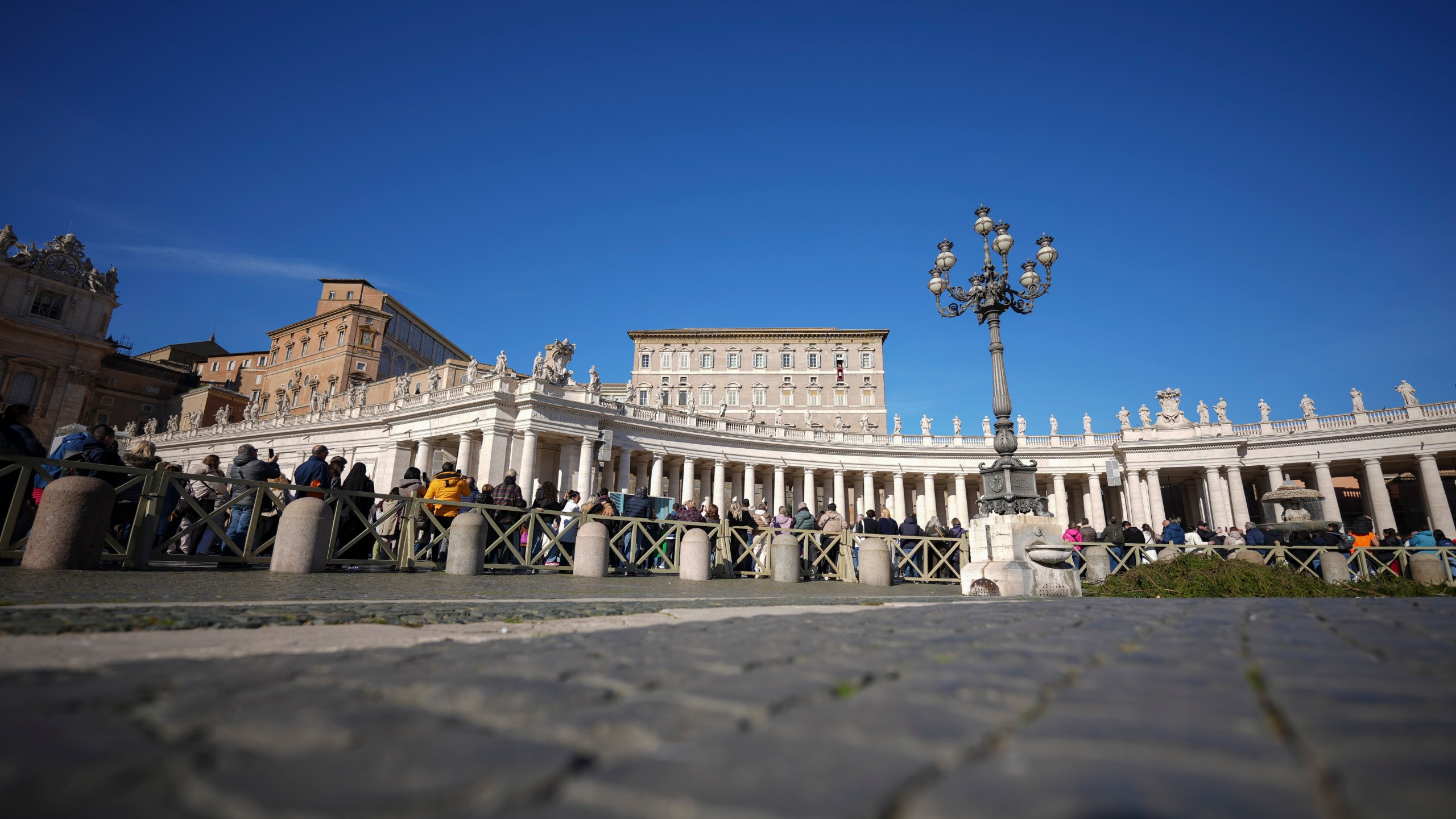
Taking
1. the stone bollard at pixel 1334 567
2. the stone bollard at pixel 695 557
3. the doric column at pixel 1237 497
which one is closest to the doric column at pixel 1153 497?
the doric column at pixel 1237 497

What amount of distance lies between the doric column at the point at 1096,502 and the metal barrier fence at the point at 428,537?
2877 cm

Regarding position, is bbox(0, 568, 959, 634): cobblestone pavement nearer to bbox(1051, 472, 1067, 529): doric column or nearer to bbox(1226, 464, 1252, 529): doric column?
bbox(1051, 472, 1067, 529): doric column

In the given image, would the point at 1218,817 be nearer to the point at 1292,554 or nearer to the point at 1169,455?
the point at 1292,554

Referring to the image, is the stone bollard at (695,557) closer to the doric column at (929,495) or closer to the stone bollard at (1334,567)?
the stone bollard at (1334,567)

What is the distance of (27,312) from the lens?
51.6 metres

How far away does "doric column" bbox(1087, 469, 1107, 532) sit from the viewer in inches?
1775

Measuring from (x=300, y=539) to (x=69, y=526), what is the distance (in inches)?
96.5

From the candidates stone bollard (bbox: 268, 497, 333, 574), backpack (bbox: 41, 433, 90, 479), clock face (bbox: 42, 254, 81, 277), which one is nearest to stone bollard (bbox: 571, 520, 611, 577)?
stone bollard (bbox: 268, 497, 333, 574)

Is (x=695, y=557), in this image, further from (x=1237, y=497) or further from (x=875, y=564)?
(x=1237, y=497)

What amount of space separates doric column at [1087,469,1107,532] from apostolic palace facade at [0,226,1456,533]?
0.15 meters

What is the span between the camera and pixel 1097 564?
1444 centimetres

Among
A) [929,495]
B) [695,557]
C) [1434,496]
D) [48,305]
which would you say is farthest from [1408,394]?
[48,305]

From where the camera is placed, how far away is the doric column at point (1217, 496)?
138ft

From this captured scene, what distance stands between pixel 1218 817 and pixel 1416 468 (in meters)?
58.7
